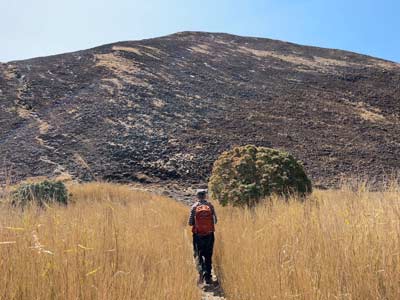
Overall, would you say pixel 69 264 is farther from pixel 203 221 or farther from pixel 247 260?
pixel 203 221

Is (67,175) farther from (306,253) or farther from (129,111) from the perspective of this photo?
(306,253)

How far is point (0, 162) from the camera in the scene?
2288 centimetres

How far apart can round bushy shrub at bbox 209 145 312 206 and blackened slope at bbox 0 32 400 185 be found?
9.70 meters

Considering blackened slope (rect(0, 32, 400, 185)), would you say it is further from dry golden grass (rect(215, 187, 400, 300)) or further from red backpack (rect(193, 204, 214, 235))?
dry golden grass (rect(215, 187, 400, 300))

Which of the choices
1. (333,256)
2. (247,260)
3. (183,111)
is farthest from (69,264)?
(183,111)

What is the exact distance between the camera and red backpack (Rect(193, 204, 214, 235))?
7.66 metres

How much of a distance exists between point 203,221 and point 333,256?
3.70 meters

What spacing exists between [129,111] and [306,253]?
27231 mm

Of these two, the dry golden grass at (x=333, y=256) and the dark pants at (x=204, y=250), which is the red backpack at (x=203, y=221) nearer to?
the dark pants at (x=204, y=250)

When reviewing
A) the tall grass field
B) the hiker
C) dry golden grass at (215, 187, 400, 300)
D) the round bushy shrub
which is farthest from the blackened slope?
the tall grass field

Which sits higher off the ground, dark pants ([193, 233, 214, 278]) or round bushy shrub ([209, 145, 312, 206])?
round bushy shrub ([209, 145, 312, 206])

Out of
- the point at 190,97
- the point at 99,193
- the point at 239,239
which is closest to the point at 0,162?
the point at 99,193

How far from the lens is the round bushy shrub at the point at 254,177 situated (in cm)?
1309

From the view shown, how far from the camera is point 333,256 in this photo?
4.19 metres
